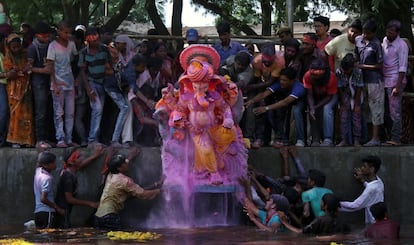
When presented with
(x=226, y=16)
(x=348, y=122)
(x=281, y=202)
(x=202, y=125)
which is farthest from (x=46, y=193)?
(x=226, y=16)

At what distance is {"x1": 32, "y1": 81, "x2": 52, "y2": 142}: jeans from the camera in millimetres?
12773

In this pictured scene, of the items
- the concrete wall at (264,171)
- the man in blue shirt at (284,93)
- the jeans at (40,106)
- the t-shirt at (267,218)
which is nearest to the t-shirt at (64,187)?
the concrete wall at (264,171)

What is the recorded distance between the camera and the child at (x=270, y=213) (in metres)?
11.4

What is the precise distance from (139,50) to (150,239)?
3.62 metres

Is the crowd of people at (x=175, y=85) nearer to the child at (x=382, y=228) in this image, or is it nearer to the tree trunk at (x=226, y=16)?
the child at (x=382, y=228)

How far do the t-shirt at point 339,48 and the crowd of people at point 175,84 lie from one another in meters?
0.02

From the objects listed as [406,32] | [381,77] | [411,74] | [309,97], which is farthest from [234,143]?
[406,32]

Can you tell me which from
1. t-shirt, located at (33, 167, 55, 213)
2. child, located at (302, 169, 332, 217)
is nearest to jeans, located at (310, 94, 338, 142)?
child, located at (302, 169, 332, 217)

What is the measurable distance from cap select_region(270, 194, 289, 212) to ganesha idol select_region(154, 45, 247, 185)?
71cm


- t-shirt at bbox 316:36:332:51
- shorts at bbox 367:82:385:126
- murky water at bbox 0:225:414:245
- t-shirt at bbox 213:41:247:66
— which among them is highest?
t-shirt at bbox 316:36:332:51

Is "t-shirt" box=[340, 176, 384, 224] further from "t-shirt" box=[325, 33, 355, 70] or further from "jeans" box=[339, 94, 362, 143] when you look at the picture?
"t-shirt" box=[325, 33, 355, 70]

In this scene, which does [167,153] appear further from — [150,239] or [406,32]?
[406,32]

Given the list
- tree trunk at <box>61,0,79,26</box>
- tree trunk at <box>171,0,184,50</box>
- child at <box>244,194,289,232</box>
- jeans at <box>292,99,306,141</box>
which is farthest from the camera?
tree trunk at <box>171,0,184,50</box>

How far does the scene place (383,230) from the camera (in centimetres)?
1083
